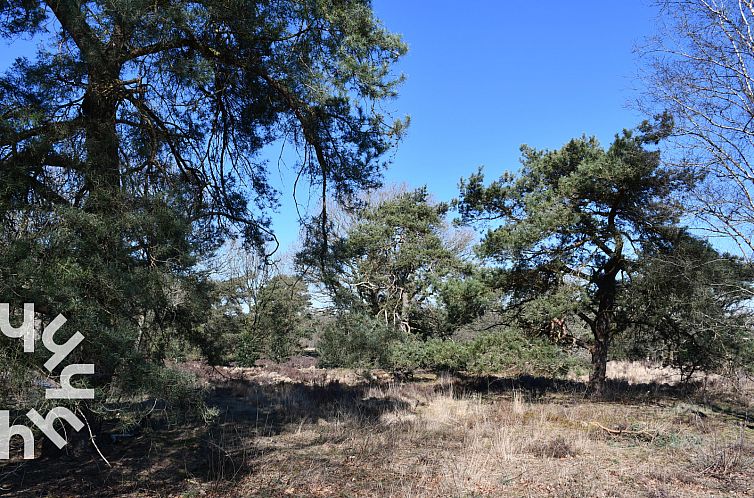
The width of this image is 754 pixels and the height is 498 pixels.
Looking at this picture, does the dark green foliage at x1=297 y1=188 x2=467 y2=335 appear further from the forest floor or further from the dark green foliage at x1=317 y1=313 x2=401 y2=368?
the forest floor

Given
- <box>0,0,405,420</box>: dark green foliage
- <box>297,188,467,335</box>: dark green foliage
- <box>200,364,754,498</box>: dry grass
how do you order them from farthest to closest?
1. <box>297,188,467,335</box>: dark green foliage
2. <box>200,364,754,498</box>: dry grass
3. <box>0,0,405,420</box>: dark green foliage

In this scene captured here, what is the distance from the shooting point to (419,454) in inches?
243

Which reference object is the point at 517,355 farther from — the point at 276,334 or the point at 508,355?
the point at 276,334

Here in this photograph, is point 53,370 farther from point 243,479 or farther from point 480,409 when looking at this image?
point 480,409

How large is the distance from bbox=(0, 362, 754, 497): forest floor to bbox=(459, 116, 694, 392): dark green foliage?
2.42 metres

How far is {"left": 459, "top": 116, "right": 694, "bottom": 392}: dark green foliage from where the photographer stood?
10.6 m

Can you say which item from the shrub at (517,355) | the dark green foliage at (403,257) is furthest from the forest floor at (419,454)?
the dark green foliage at (403,257)

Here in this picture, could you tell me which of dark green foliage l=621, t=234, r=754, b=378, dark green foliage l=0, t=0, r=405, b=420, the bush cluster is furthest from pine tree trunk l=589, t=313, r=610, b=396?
dark green foliage l=0, t=0, r=405, b=420

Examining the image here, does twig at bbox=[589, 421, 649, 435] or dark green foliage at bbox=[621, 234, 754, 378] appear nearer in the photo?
twig at bbox=[589, 421, 649, 435]

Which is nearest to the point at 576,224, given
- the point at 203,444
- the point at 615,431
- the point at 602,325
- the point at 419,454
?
the point at 602,325

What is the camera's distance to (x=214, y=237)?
6.10 m

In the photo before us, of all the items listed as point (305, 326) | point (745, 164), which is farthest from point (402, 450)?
point (305, 326)

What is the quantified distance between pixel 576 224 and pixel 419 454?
772cm

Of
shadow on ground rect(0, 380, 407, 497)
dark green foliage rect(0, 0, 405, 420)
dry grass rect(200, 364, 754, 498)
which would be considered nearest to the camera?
dark green foliage rect(0, 0, 405, 420)
